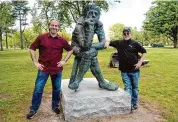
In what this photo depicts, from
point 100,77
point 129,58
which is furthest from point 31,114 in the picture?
point 129,58

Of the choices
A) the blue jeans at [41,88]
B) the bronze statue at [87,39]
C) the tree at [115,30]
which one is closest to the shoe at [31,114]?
the blue jeans at [41,88]

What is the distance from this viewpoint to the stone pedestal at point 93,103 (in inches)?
208

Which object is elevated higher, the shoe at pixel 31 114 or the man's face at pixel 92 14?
the man's face at pixel 92 14

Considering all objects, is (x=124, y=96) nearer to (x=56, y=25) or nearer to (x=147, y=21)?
(x=56, y=25)

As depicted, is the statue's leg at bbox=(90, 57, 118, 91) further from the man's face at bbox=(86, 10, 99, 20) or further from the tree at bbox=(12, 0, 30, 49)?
the tree at bbox=(12, 0, 30, 49)

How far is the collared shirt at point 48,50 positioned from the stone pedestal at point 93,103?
667 mm

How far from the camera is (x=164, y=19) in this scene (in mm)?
47031

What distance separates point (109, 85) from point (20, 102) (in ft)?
7.72

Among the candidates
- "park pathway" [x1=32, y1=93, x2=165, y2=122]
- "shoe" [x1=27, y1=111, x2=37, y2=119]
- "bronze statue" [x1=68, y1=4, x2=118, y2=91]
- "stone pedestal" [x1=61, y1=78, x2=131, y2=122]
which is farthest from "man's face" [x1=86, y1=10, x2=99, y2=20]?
"shoe" [x1=27, y1=111, x2=37, y2=119]

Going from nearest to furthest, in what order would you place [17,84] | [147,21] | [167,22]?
[17,84]
[167,22]
[147,21]

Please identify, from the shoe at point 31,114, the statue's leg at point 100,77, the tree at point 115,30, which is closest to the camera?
the shoe at point 31,114

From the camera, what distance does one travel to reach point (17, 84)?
9.39 meters

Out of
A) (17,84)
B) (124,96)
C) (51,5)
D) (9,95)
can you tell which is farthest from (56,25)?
(51,5)

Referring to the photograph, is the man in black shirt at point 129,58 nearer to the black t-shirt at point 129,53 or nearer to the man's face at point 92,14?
the black t-shirt at point 129,53
